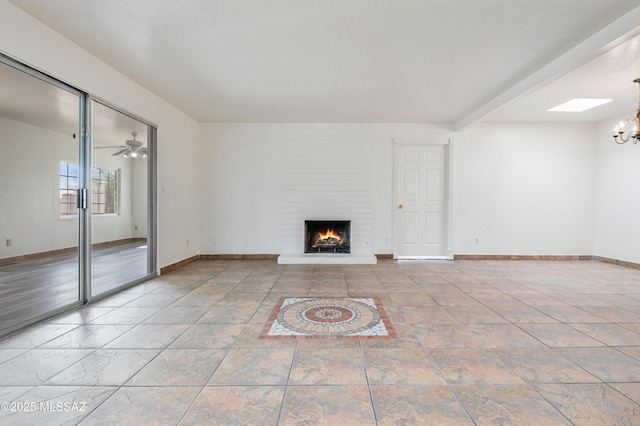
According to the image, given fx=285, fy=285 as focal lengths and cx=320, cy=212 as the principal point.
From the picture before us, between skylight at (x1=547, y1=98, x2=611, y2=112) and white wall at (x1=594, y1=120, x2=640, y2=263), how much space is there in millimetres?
1176

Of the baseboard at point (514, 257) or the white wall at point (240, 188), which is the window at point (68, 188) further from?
the baseboard at point (514, 257)

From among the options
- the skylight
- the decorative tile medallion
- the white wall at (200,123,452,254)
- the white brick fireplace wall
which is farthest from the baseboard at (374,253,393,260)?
the skylight

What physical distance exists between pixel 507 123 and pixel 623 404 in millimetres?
5203

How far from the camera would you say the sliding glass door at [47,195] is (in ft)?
8.09

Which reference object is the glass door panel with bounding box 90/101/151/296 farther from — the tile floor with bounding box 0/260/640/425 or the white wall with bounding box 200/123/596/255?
the white wall with bounding box 200/123/596/255

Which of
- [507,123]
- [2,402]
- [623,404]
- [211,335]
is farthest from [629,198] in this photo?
[2,402]

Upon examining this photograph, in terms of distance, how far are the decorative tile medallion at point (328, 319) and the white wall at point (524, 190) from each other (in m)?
3.41

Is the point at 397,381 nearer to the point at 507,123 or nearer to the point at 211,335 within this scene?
the point at 211,335

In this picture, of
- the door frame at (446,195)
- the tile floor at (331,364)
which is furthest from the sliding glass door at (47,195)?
the door frame at (446,195)

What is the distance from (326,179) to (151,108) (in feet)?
9.84

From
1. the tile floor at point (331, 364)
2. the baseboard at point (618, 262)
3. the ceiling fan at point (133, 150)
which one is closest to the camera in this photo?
the tile floor at point (331, 364)

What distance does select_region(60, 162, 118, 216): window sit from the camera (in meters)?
2.84

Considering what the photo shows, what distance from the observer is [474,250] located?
215 inches

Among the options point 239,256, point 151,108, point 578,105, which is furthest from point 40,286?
point 578,105
